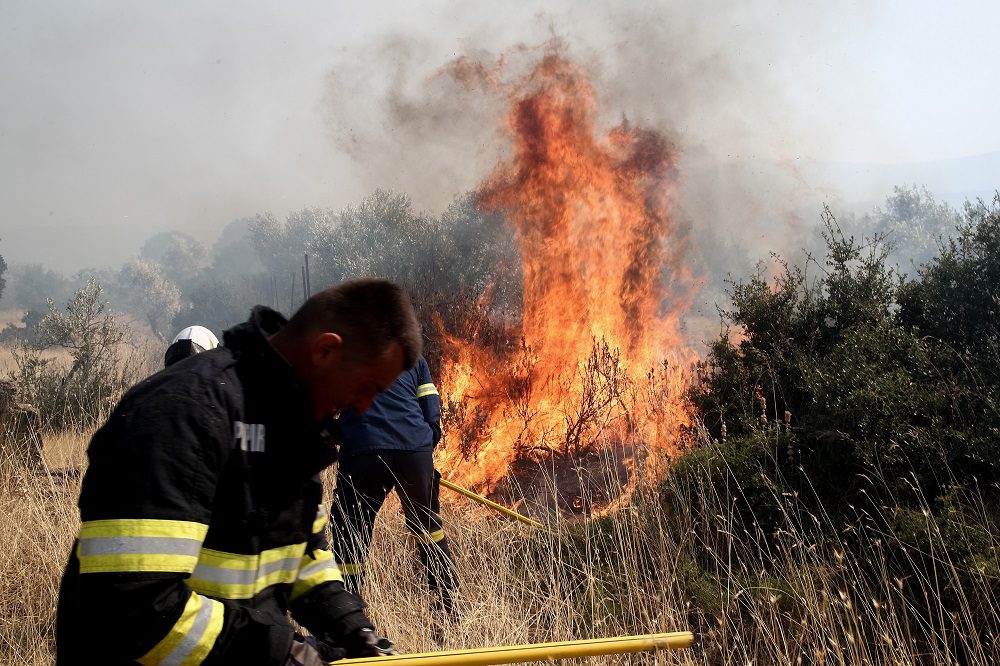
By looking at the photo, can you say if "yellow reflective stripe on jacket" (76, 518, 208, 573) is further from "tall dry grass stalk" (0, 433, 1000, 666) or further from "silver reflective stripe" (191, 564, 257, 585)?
"tall dry grass stalk" (0, 433, 1000, 666)

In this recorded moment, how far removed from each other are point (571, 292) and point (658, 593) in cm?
635

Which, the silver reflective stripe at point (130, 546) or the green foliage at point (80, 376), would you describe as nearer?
the silver reflective stripe at point (130, 546)

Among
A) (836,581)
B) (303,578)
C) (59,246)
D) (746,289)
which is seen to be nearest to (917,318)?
(746,289)

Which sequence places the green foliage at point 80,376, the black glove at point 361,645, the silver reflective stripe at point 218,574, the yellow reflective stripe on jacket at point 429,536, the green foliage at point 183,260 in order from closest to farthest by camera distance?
the silver reflective stripe at point 218,574 < the black glove at point 361,645 < the yellow reflective stripe on jacket at point 429,536 < the green foliage at point 80,376 < the green foliage at point 183,260

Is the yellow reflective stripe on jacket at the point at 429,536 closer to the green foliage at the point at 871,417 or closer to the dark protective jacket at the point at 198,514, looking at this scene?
the green foliage at the point at 871,417

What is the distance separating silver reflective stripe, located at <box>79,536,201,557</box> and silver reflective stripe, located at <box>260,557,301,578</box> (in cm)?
36

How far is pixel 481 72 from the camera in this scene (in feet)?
40.6

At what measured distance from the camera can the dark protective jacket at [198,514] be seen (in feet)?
4.35

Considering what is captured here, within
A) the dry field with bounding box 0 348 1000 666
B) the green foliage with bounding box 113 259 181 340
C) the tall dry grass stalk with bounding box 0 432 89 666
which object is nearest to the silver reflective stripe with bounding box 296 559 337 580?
the dry field with bounding box 0 348 1000 666

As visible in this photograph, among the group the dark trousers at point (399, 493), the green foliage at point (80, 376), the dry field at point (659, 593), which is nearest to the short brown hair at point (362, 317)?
the dry field at point (659, 593)

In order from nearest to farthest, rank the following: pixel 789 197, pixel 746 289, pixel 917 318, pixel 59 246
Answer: pixel 917 318 < pixel 746 289 < pixel 789 197 < pixel 59 246

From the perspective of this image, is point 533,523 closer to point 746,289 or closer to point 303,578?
point 303,578

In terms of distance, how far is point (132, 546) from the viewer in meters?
1.31

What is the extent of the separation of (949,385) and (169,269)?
268ft
